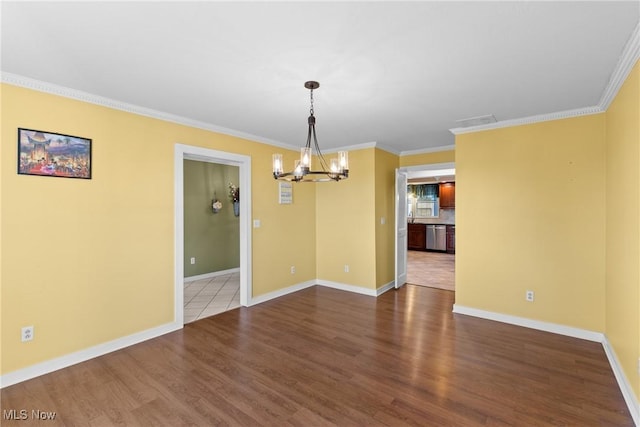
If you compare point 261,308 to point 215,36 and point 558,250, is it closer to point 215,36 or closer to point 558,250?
point 215,36

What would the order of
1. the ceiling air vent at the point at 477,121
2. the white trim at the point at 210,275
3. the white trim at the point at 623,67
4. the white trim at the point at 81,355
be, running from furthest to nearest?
the white trim at the point at 210,275
the ceiling air vent at the point at 477,121
the white trim at the point at 81,355
the white trim at the point at 623,67

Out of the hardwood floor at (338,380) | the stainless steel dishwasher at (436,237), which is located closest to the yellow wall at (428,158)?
the hardwood floor at (338,380)

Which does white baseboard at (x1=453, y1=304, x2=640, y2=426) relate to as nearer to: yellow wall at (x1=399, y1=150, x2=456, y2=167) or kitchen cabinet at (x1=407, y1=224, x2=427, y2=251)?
yellow wall at (x1=399, y1=150, x2=456, y2=167)

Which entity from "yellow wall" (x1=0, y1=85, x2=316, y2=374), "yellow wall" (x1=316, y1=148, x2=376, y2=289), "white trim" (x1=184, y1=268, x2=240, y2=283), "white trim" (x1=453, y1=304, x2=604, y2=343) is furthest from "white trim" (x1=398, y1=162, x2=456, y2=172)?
"white trim" (x1=184, y1=268, x2=240, y2=283)

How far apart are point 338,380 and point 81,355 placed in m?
2.33

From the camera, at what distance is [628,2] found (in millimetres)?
1525

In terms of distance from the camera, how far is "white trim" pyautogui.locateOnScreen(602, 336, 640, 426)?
194 cm

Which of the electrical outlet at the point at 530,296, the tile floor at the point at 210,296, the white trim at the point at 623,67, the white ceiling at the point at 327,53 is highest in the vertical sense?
the white ceiling at the point at 327,53

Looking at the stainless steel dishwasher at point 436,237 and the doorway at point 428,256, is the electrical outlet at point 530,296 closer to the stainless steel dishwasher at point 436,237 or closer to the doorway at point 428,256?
the doorway at point 428,256

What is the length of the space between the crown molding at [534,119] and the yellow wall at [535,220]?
0.18ft

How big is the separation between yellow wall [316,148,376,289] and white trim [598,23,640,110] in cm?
269

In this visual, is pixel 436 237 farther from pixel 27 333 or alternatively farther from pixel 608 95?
pixel 27 333

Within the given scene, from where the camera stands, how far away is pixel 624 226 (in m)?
2.36

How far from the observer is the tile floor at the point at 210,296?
13.2 ft
